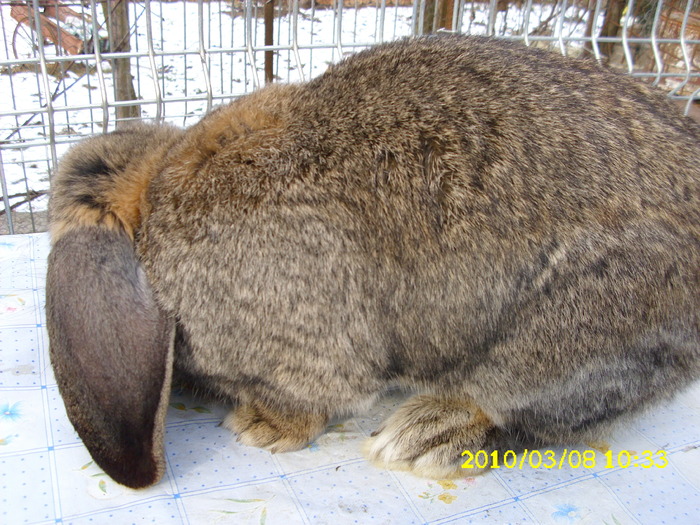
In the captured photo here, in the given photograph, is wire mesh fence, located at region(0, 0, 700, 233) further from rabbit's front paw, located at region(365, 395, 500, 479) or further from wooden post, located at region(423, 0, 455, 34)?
rabbit's front paw, located at region(365, 395, 500, 479)

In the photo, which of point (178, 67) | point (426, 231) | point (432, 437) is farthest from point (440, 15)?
point (432, 437)

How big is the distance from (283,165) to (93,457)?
764 mm

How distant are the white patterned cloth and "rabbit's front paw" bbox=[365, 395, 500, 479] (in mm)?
30

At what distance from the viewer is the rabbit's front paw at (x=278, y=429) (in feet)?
5.93

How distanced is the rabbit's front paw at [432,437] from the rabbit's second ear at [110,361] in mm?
544

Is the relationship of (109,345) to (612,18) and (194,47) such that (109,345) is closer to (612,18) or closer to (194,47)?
(194,47)

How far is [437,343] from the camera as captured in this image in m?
1.72

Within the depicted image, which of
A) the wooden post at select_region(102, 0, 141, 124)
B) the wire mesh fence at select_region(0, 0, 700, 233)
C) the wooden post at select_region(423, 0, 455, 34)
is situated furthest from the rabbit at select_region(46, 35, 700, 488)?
the wooden post at select_region(423, 0, 455, 34)

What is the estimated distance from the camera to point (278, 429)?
5.98 ft

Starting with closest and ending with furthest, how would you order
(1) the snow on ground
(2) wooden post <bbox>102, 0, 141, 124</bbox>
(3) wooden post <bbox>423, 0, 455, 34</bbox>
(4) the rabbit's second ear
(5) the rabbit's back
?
(4) the rabbit's second ear
(5) the rabbit's back
(2) wooden post <bbox>102, 0, 141, 124</bbox>
(1) the snow on ground
(3) wooden post <bbox>423, 0, 455, 34</bbox>

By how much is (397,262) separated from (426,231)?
10cm

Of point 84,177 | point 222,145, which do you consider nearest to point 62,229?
point 84,177

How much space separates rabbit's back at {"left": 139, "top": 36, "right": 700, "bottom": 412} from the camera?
162cm
